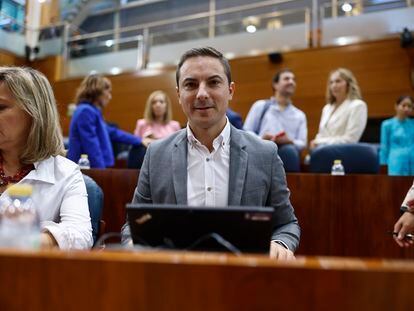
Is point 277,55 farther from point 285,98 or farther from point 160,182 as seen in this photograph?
point 160,182

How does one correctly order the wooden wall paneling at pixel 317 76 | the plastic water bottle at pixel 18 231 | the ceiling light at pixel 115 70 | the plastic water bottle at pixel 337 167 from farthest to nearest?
the ceiling light at pixel 115 70 → the wooden wall paneling at pixel 317 76 → the plastic water bottle at pixel 337 167 → the plastic water bottle at pixel 18 231

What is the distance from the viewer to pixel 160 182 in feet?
3.81

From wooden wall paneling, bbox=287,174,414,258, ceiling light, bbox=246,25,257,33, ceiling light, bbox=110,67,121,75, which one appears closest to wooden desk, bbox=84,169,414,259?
wooden wall paneling, bbox=287,174,414,258

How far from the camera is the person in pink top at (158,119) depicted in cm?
302

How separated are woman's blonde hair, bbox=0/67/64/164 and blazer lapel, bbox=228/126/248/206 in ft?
1.65

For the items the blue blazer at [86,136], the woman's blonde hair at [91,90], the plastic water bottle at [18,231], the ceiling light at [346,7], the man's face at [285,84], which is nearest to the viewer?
the plastic water bottle at [18,231]

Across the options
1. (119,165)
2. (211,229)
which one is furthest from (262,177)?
(119,165)

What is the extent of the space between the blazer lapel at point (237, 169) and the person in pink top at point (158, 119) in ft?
6.14

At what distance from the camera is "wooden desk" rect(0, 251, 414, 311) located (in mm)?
384

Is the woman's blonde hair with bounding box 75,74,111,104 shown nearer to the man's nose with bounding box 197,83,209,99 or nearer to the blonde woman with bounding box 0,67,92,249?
the blonde woman with bounding box 0,67,92,249

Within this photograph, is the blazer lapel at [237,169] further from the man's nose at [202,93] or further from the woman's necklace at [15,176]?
the woman's necklace at [15,176]

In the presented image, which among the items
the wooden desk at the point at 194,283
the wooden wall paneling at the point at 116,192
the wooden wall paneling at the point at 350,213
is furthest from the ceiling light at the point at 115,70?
the wooden desk at the point at 194,283

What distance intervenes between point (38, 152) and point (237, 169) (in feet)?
1.82

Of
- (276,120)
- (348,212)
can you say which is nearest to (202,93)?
(348,212)
